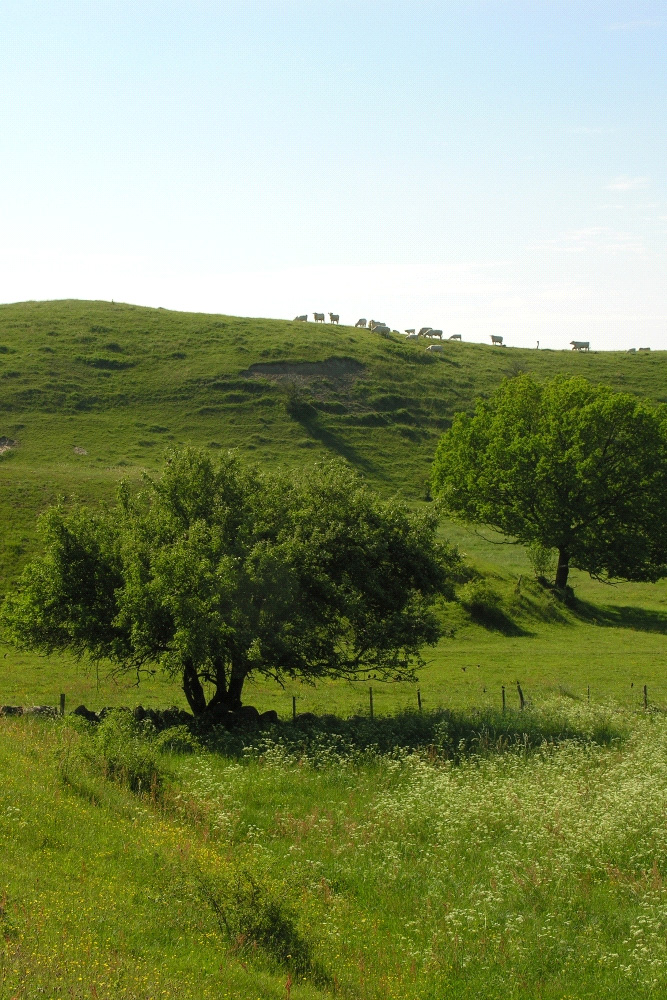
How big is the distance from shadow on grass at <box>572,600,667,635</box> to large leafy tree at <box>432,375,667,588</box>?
240cm

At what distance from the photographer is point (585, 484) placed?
57.7m

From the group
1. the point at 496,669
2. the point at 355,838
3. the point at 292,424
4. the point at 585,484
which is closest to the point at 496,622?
the point at 496,669

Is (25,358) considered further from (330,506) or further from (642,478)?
(330,506)

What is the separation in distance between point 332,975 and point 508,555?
2277 inches

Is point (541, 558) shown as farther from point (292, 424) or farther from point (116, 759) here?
point (116, 759)

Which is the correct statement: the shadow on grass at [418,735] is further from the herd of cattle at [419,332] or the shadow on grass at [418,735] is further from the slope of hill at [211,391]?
the herd of cattle at [419,332]

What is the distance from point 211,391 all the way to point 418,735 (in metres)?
70.9

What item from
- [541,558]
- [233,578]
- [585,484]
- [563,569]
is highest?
[585,484]

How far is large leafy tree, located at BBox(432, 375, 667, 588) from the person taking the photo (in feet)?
190

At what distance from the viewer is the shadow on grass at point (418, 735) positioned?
2380 cm

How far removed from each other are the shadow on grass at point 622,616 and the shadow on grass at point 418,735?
87.9 ft

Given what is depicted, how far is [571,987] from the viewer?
1295 cm

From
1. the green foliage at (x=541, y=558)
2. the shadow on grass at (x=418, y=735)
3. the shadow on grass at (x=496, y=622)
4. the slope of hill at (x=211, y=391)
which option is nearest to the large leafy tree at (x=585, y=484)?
the green foliage at (x=541, y=558)

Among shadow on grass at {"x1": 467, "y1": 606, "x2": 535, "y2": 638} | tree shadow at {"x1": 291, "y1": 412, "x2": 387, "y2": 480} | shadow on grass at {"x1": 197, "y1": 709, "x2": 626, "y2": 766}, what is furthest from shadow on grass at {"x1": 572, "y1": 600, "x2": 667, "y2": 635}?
tree shadow at {"x1": 291, "y1": 412, "x2": 387, "y2": 480}
